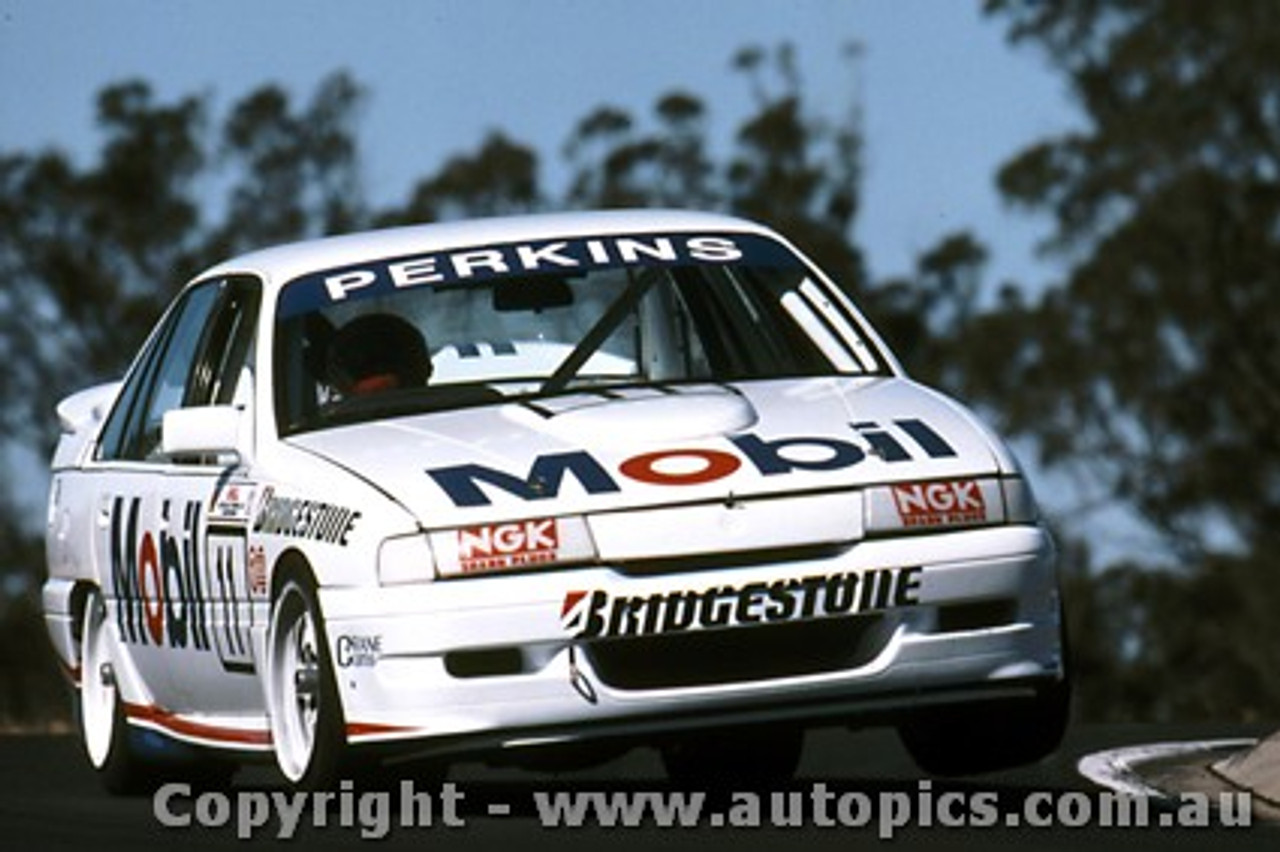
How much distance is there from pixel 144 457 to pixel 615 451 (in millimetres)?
2426

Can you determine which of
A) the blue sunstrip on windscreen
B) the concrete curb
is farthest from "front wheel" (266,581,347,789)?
the concrete curb

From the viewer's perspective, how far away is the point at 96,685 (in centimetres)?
1088

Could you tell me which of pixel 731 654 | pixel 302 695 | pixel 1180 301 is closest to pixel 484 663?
pixel 731 654

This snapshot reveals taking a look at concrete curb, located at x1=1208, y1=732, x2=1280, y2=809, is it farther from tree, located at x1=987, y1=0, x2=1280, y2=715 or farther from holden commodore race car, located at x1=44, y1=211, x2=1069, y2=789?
tree, located at x1=987, y1=0, x2=1280, y2=715

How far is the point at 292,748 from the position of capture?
8945mm

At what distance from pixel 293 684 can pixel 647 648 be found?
1.04 m

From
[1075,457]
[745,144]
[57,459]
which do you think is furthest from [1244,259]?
[57,459]

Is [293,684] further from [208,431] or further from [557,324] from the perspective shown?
[557,324]

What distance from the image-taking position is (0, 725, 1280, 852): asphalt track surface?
307 inches

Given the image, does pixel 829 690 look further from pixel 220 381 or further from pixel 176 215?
pixel 176 215

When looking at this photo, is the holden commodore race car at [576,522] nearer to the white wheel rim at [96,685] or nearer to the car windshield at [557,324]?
the car windshield at [557,324]

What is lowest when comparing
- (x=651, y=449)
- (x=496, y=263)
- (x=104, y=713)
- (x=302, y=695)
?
(x=104, y=713)

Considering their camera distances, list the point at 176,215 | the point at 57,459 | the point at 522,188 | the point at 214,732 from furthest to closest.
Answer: the point at 176,215 → the point at 522,188 → the point at 57,459 → the point at 214,732

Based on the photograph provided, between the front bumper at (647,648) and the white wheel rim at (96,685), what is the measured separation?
248cm
